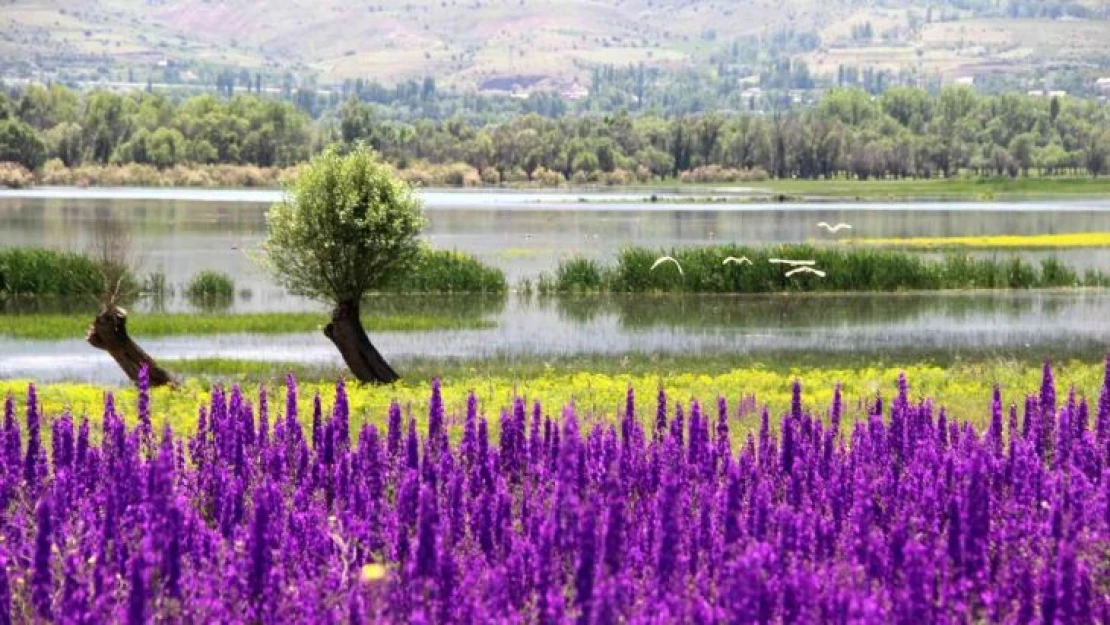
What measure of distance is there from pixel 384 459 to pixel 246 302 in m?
43.0

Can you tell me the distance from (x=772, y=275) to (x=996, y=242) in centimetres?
3631

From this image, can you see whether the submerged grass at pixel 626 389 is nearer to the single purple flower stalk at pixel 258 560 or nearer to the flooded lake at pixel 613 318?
the flooded lake at pixel 613 318

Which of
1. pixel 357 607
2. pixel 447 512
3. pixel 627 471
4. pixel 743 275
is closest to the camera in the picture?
pixel 357 607

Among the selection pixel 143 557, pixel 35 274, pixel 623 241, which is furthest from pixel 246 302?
pixel 143 557

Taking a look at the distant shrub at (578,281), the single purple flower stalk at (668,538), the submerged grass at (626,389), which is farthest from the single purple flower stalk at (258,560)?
the distant shrub at (578,281)

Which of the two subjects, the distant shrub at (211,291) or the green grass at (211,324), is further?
the distant shrub at (211,291)

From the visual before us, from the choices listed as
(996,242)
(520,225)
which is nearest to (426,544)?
(996,242)

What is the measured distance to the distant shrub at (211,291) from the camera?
5519 cm

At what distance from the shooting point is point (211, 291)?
Result: 56.4 m

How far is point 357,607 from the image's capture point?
27.7 feet

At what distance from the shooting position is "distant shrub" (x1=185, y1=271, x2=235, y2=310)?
55.2 metres

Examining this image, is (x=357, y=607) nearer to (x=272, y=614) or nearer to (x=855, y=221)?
(x=272, y=614)

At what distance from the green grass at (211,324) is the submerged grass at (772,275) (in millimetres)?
8904

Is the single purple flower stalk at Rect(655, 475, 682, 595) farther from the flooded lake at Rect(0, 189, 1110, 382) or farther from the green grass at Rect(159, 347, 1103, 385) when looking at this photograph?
the flooded lake at Rect(0, 189, 1110, 382)
